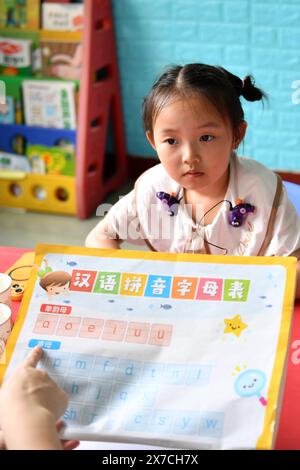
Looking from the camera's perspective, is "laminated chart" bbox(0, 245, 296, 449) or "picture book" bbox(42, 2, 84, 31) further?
"picture book" bbox(42, 2, 84, 31)

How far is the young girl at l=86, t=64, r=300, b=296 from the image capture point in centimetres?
113

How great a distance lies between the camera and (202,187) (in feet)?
3.95

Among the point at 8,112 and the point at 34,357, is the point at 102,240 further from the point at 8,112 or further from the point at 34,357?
the point at 8,112

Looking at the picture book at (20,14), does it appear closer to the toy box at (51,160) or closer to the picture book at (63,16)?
the picture book at (63,16)

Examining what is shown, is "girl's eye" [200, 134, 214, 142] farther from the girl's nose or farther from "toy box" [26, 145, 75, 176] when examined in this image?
"toy box" [26, 145, 75, 176]

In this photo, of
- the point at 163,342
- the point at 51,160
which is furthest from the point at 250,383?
the point at 51,160

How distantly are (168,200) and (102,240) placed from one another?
5.9 inches

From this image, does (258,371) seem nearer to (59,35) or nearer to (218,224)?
(218,224)

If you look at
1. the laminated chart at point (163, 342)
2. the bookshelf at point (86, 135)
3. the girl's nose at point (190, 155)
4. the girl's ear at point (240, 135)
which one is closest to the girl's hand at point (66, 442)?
the laminated chart at point (163, 342)

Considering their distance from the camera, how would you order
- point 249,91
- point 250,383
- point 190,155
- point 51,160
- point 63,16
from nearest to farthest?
point 250,383
point 190,155
point 249,91
point 63,16
point 51,160

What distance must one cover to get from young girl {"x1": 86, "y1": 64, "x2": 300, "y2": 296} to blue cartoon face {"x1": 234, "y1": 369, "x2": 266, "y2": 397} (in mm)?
439

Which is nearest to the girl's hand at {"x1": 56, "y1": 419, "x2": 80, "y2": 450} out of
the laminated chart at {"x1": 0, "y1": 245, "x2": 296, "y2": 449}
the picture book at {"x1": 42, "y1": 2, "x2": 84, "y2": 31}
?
the laminated chart at {"x1": 0, "y1": 245, "x2": 296, "y2": 449}

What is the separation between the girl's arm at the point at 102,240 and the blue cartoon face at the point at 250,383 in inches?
21.8

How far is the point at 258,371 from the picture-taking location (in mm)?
785
